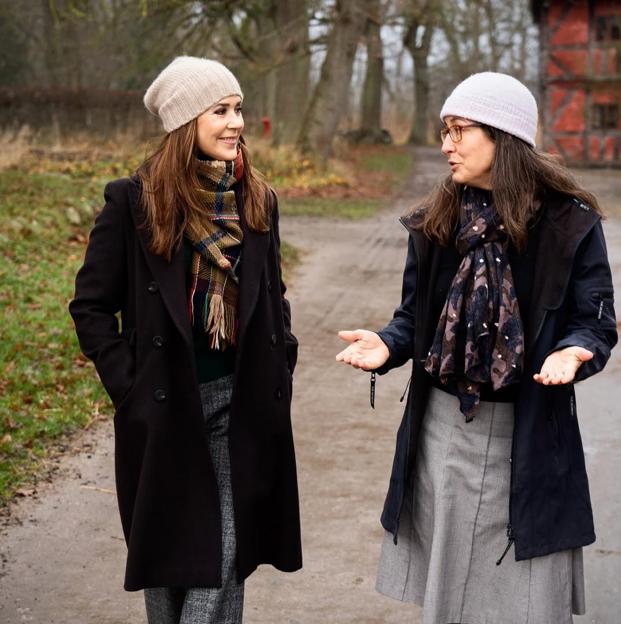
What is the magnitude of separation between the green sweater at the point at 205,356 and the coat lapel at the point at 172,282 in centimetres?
6

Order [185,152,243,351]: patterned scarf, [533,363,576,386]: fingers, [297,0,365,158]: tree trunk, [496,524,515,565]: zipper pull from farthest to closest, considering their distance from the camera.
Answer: [297,0,365,158]: tree trunk < [185,152,243,351]: patterned scarf < [496,524,515,565]: zipper pull < [533,363,576,386]: fingers

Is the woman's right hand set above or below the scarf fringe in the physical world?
below

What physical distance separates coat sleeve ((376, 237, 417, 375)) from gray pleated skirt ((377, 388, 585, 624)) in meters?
0.17

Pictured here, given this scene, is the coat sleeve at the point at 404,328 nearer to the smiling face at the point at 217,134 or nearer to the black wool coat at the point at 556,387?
the black wool coat at the point at 556,387

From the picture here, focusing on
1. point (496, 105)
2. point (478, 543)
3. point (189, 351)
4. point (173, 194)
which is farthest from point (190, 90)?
point (478, 543)

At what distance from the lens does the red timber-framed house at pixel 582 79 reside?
1255 inches

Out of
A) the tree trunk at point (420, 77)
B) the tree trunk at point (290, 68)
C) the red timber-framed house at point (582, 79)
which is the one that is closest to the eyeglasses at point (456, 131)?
the tree trunk at point (290, 68)

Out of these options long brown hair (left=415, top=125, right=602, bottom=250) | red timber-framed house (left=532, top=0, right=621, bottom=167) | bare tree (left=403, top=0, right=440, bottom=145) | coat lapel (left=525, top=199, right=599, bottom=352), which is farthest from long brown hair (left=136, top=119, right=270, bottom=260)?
bare tree (left=403, top=0, right=440, bottom=145)

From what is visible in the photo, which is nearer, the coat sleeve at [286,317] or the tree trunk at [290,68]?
the coat sleeve at [286,317]

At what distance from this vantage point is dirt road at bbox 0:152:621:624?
4445mm

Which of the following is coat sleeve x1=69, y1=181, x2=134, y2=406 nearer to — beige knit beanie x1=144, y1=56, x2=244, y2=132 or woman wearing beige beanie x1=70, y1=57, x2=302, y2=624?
woman wearing beige beanie x1=70, y1=57, x2=302, y2=624

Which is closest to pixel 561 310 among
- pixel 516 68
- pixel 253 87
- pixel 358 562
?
pixel 358 562

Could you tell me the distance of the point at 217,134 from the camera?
3.46 meters

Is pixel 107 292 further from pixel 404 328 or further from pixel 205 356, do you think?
pixel 404 328
